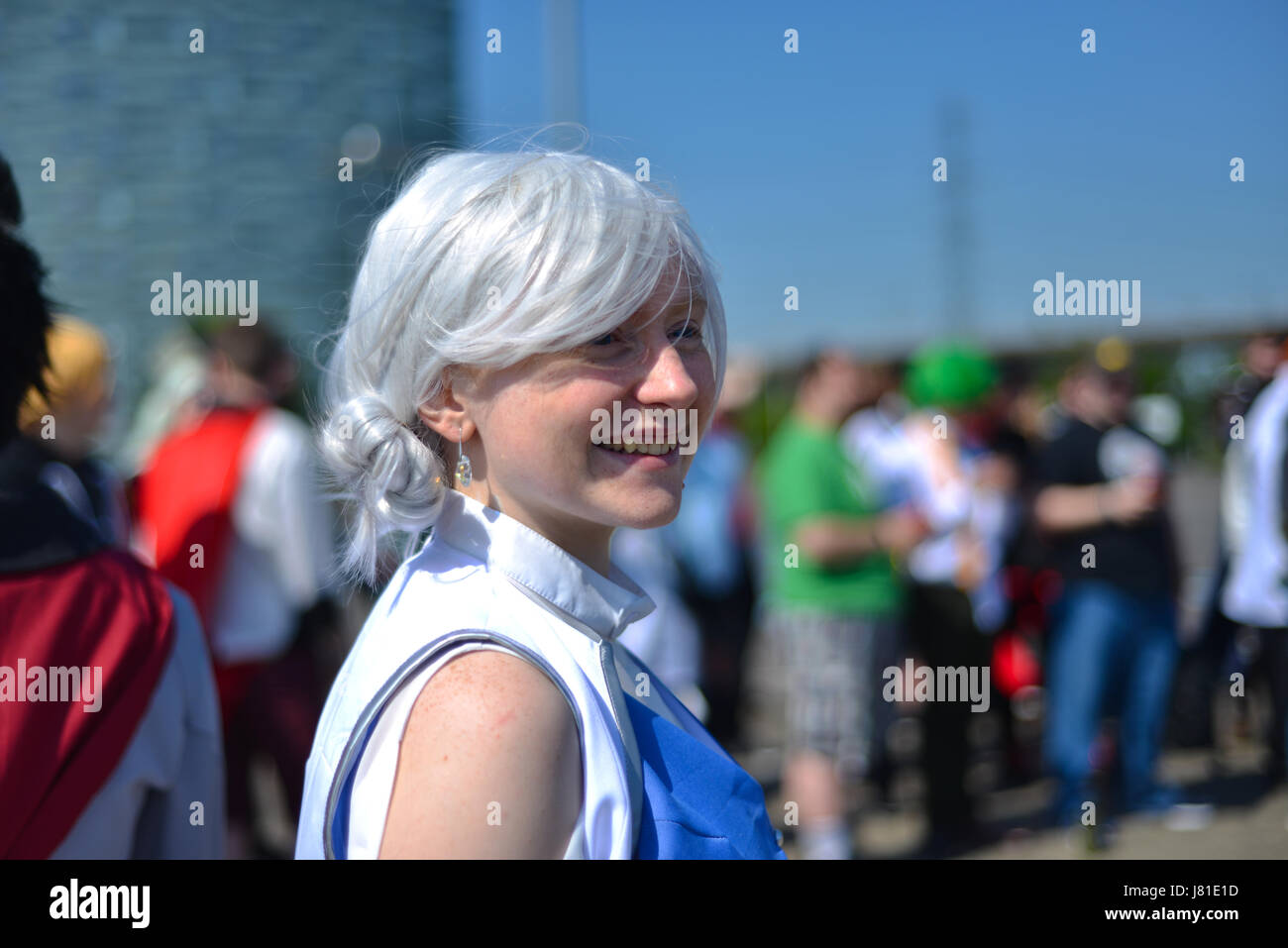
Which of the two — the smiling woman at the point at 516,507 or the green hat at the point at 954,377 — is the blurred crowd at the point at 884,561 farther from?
the smiling woman at the point at 516,507

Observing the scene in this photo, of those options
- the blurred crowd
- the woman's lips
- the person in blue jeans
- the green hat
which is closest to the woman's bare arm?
Answer: the woman's lips

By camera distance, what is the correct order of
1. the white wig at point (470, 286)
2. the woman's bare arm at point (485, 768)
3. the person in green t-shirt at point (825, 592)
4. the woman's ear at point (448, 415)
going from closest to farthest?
1. the woman's bare arm at point (485, 768)
2. the white wig at point (470, 286)
3. the woman's ear at point (448, 415)
4. the person in green t-shirt at point (825, 592)

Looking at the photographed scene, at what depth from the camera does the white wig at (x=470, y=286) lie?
4.01 feet

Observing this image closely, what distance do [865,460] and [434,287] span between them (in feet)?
13.6

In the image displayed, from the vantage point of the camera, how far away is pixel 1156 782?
501cm

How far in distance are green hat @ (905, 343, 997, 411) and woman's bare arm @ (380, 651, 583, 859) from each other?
4.24 meters

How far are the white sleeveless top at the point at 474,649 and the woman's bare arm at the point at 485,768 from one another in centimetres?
2

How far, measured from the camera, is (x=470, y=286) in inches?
49.0

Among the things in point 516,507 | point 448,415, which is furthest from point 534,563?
point 448,415

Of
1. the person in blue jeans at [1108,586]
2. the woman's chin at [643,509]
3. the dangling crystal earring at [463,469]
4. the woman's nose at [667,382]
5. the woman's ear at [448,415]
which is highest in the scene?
the woman's nose at [667,382]

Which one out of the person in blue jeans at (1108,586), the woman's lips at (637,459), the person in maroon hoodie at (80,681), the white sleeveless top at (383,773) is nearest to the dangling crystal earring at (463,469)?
the woman's lips at (637,459)

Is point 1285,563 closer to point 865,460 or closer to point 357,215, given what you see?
point 865,460

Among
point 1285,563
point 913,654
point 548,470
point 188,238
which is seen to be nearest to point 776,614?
point 913,654

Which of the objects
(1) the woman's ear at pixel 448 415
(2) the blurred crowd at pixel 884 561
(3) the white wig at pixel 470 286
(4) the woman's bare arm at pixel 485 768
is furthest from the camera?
(2) the blurred crowd at pixel 884 561
